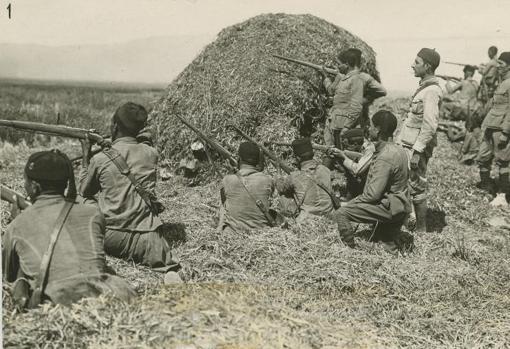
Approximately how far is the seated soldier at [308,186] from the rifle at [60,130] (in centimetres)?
232

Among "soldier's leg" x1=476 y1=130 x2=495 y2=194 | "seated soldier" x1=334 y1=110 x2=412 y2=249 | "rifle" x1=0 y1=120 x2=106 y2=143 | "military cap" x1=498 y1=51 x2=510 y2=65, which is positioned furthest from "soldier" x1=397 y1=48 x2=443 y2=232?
"military cap" x1=498 y1=51 x2=510 y2=65

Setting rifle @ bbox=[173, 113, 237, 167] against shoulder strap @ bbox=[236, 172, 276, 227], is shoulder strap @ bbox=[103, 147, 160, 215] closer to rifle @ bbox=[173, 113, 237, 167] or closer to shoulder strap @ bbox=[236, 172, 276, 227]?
shoulder strap @ bbox=[236, 172, 276, 227]

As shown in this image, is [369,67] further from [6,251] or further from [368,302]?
[6,251]

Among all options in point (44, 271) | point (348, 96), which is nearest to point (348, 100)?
point (348, 96)

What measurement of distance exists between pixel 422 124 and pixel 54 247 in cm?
479

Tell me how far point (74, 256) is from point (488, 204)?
23.3ft

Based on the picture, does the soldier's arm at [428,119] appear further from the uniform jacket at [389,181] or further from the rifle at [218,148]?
the rifle at [218,148]

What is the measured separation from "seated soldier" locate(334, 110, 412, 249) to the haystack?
2812 millimetres

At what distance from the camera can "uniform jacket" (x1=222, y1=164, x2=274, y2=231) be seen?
600 centimetres

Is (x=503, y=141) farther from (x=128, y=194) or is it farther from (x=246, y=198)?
(x=128, y=194)

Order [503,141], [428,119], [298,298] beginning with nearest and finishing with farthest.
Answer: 1. [298,298]
2. [428,119]
3. [503,141]

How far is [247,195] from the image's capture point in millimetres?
5980

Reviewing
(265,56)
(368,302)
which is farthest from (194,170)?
(368,302)

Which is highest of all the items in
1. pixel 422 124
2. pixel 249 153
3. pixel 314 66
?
pixel 314 66
